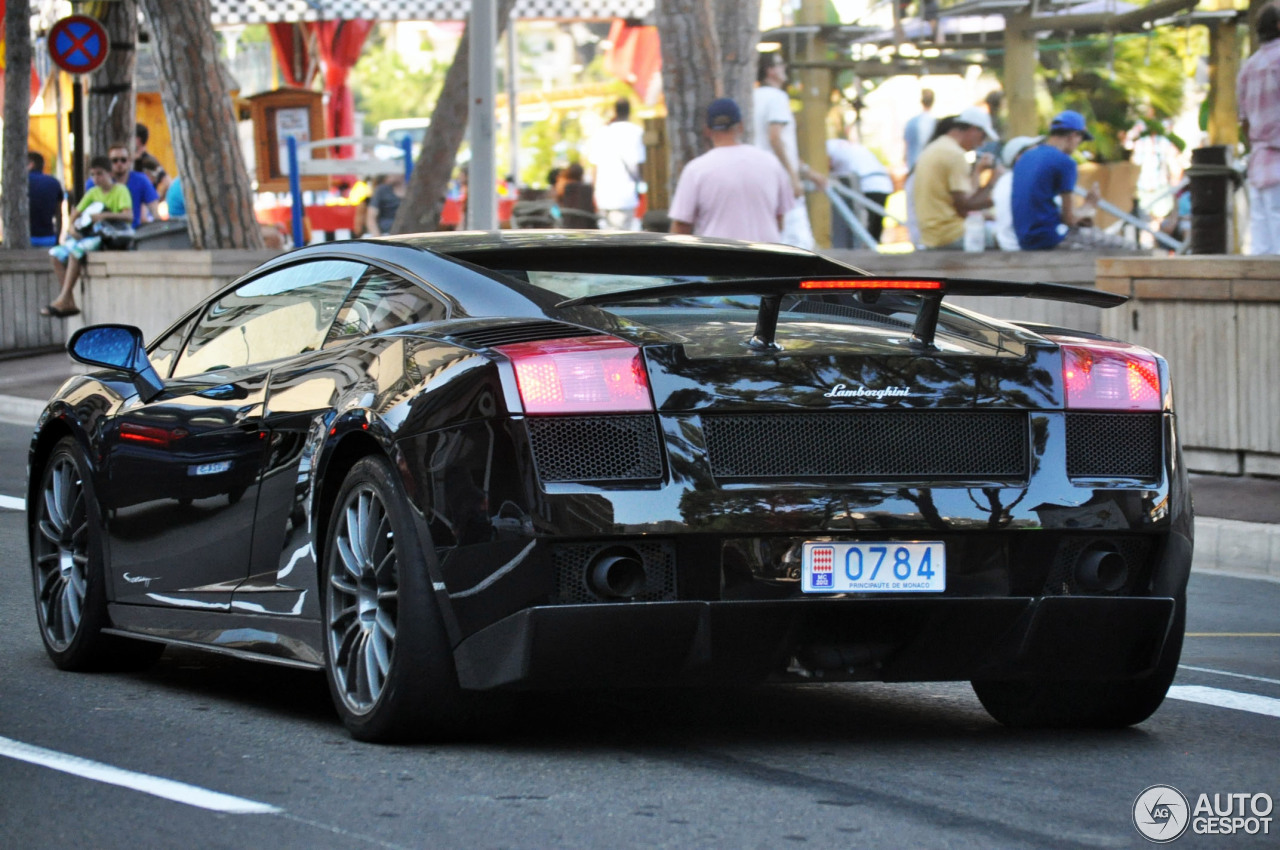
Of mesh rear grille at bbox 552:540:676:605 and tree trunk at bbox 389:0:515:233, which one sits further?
tree trunk at bbox 389:0:515:233

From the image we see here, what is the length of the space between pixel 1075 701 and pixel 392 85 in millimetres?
88393

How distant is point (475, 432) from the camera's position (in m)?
4.96

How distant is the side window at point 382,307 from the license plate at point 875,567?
120 cm

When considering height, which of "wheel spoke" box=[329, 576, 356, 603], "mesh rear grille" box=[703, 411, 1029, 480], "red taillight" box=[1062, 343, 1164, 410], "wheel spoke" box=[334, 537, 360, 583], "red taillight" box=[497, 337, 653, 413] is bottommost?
"wheel spoke" box=[329, 576, 356, 603]

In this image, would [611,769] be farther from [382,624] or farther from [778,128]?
[778,128]

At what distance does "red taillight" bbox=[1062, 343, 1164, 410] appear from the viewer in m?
5.27

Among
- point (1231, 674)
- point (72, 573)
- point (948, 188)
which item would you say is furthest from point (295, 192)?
point (1231, 674)

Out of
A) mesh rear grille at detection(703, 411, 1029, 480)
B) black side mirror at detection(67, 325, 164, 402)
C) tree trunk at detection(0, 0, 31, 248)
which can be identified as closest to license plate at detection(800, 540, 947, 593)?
mesh rear grille at detection(703, 411, 1029, 480)

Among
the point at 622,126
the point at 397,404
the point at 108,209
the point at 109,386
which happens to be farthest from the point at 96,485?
the point at 622,126

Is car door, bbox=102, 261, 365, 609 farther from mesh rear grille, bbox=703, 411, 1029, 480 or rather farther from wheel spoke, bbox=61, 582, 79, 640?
mesh rear grille, bbox=703, 411, 1029, 480

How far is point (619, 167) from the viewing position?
27406 millimetres

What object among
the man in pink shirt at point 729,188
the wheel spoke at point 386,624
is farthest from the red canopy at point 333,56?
the wheel spoke at point 386,624

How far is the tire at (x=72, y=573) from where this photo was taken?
6.73m

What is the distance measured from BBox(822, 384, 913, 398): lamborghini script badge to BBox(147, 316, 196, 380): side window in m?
2.61
